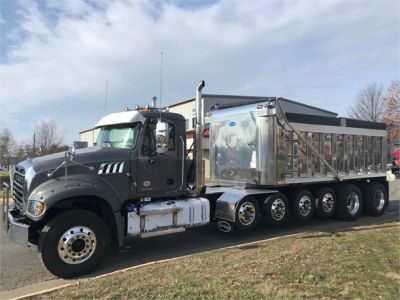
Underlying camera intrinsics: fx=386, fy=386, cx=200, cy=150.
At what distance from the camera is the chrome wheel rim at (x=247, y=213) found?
8.41 metres

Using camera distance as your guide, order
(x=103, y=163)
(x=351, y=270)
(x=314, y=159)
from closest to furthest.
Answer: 1. (x=351, y=270)
2. (x=103, y=163)
3. (x=314, y=159)

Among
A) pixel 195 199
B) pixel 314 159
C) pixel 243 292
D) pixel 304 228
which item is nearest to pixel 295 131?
pixel 314 159

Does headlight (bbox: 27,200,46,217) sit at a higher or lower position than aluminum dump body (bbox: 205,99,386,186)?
lower

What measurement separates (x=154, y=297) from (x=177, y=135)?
3503mm

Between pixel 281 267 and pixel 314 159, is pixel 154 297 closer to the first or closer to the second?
pixel 281 267

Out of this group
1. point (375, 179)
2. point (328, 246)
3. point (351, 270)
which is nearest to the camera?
point (351, 270)

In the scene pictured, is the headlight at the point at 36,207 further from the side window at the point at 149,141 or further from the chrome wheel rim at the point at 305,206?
the chrome wheel rim at the point at 305,206

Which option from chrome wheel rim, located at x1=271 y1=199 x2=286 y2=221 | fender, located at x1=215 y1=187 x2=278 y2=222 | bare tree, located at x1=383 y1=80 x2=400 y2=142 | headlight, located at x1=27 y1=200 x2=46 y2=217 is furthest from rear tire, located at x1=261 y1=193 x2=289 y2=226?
bare tree, located at x1=383 y1=80 x2=400 y2=142

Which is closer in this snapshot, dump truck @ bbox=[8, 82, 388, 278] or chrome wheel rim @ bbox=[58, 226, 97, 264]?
chrome wheel rim @ bbox=[58, 226, 97, 264]

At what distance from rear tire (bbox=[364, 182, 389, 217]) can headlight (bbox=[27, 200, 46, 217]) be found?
9.31m

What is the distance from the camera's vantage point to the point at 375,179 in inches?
476

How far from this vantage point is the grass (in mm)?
4668

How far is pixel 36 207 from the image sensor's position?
5.75 metres

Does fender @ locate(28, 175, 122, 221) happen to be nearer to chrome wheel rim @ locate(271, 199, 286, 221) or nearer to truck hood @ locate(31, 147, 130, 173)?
truck hood @ locate(31, 147, 130, 173)
